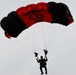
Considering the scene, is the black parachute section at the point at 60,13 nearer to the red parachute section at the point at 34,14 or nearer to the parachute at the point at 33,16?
the parachute at the point at 33,16

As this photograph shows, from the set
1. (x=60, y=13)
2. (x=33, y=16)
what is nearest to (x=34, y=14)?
(x=33, y=16)

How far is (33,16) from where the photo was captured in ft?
161

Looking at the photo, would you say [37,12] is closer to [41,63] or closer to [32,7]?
[32,7]

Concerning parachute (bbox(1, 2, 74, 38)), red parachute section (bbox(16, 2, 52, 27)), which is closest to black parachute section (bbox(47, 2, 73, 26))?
parachute (bbox(1, 2, 74, 38))

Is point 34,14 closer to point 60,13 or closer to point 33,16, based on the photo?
point 33,16

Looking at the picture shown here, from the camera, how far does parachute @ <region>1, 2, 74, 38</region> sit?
48188 mm

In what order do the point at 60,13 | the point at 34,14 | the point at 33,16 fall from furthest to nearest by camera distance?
the point at 60,13 < the point at 33,16 < the point at 34,14

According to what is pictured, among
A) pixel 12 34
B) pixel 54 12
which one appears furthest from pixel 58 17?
pixel 12 34

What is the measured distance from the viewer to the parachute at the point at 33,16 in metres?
48.2

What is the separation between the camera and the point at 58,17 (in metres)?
49.8

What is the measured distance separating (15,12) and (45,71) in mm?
5162

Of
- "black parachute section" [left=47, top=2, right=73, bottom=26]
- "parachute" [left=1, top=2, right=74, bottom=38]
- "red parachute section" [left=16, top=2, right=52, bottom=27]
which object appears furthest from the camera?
"black parachute section" [left=47, top=2, right=73, bottom=26]

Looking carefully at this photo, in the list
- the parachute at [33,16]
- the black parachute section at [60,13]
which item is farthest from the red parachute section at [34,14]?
the black parachute section at [60,13]

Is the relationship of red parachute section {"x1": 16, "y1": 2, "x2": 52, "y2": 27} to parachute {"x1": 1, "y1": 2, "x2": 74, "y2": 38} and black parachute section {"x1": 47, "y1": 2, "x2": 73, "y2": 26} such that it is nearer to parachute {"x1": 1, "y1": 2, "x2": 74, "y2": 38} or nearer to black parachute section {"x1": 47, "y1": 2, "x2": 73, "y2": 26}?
parachute {"x1": 1, "y1": 2, "x2": 74, "y2": 38}
